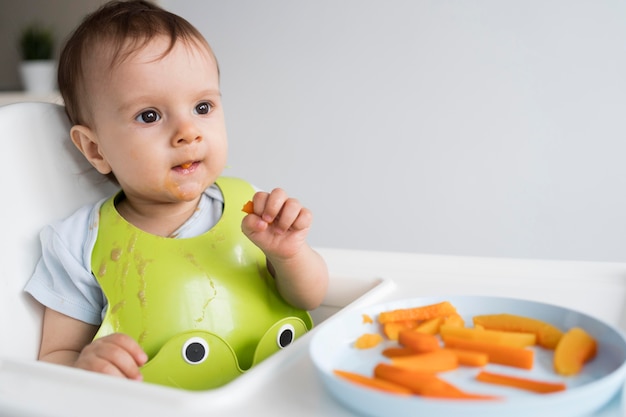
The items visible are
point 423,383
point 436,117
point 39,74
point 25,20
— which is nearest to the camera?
point 423,383

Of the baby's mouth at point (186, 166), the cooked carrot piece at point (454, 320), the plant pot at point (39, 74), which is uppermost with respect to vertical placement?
the cooked carrot piece at point (454, 320)

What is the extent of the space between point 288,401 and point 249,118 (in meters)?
2.23

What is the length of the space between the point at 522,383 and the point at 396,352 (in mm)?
114

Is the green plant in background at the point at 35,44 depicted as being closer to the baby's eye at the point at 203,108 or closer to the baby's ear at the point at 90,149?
the baby's ear at the point at 90,149

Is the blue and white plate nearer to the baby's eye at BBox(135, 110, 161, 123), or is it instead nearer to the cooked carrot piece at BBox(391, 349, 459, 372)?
the cooked carrot piece at BBox(391, 349, 459, 372)

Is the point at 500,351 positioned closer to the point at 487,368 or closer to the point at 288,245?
the point at 487,368

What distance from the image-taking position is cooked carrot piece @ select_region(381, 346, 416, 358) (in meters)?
0.61

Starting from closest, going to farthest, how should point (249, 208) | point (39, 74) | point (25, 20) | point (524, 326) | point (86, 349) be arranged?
point (524, 326) → point (86, 349) → point (249, 208) → point (39, 74) → point (25, 20)

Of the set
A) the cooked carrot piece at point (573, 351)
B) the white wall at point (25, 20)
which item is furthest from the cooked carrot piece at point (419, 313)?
the white wall at point (25, 20)

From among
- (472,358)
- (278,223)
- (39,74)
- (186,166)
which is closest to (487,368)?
(472,358)

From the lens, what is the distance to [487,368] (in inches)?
22.9

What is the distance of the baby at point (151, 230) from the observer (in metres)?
0.90

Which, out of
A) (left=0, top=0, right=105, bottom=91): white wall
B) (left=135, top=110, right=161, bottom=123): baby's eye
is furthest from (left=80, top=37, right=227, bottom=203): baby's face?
(left=0, top=0, right=105, bottom=91): white wall

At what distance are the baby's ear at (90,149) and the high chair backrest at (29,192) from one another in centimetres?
2
